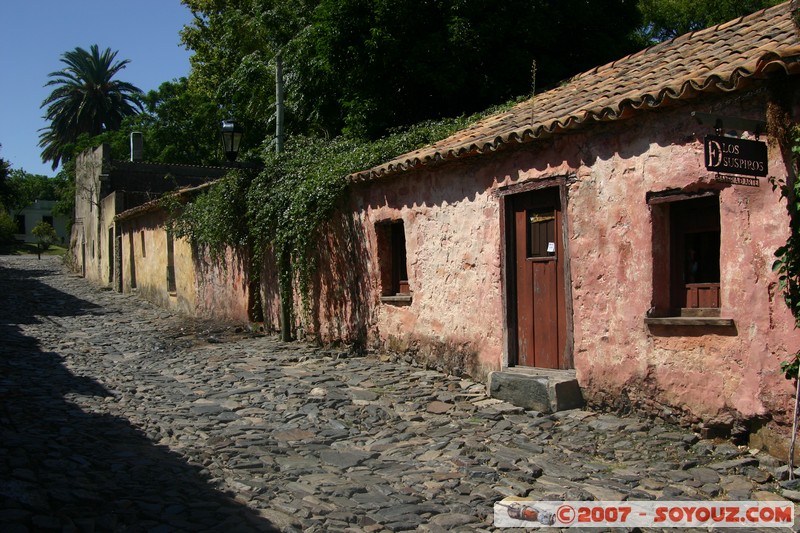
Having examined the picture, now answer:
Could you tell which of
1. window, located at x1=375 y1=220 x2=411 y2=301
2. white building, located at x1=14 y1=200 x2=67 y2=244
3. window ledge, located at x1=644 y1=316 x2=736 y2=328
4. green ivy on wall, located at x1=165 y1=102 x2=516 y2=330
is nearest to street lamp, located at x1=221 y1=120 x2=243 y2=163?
green ivy on wall, located at x1=165 y1=102 x2=516 y2=330

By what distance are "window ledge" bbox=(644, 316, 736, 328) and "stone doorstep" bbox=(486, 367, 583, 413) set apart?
1127mm

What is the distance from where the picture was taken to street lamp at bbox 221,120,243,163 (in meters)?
12.1

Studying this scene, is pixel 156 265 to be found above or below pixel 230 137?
below

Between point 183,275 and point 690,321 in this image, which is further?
point 183,275

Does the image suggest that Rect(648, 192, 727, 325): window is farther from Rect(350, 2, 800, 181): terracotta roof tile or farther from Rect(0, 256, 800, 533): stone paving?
Rect(0, 256, 800, 533): stone paving

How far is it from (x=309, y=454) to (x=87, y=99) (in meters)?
38.4

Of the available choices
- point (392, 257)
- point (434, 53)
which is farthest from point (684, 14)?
point (392, 257)

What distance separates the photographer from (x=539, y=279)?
8.09 m

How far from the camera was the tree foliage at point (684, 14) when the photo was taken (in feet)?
67.7

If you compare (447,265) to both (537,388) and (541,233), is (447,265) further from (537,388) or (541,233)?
(537,388)

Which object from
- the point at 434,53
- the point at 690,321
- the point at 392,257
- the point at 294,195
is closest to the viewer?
the point at 690,321

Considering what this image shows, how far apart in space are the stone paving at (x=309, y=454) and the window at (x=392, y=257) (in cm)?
114

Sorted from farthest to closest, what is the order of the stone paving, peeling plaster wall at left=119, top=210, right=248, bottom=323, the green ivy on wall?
1. peeling plaster wall at left=119, top=210, right=248, bottom=323
2. the green ivy on wall
3. the stone paving

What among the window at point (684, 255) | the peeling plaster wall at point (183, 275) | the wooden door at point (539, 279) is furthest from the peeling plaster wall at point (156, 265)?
the window at point (684, 255)
